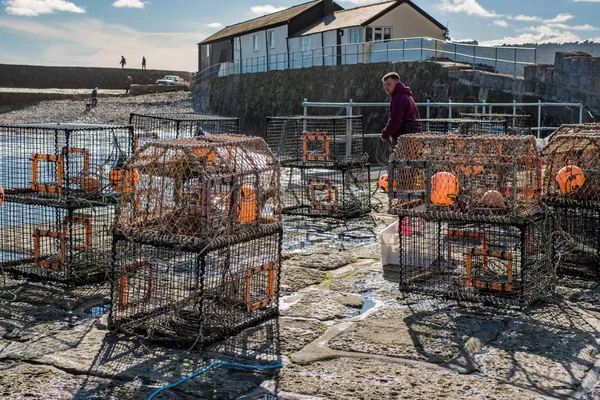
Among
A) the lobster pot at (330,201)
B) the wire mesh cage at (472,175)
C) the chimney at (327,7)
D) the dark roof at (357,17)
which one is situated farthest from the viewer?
the chimney at (327,7)

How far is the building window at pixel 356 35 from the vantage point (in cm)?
3616

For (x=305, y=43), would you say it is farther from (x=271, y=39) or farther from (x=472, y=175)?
(x=472, y=175)

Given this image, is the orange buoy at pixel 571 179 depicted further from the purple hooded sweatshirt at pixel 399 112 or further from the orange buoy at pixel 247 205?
the orange buoy at pixel 247 205

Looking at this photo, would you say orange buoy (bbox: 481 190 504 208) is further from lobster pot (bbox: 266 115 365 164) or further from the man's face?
lobster pot (bbox: 266 115 365 164)

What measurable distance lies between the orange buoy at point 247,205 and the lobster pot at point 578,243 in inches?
105

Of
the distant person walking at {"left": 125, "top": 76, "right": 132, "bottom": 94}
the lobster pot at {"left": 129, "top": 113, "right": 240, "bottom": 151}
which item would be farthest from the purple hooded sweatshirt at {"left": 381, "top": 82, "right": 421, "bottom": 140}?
the distant person walking at {"left": 125, "top": 76, "right": 132, "bottom": 94}

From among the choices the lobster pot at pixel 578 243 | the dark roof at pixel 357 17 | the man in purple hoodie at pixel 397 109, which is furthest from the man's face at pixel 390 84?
the dark roof at pixel 357 17

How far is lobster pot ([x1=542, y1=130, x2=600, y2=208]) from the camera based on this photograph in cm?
635

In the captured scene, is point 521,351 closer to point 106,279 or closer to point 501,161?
point 501,161

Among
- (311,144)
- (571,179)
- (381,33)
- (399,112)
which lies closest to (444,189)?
(571,179)

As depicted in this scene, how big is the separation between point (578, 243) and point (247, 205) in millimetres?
3211

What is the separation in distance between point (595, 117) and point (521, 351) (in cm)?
1295

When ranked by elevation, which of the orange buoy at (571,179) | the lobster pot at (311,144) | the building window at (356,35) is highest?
the building window at (356,35)

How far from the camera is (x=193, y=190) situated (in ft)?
16.5
